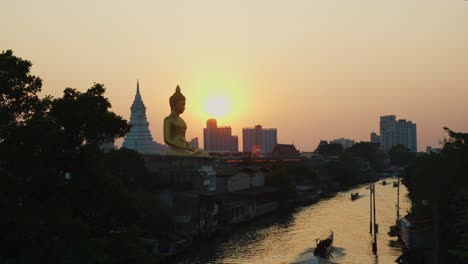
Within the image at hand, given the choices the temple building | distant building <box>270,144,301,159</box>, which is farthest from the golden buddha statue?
distant building <box>270,144,301,159</box>

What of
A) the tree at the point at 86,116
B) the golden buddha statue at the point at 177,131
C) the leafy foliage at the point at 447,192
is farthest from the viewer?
the golden buddha statue at the point at 177,131

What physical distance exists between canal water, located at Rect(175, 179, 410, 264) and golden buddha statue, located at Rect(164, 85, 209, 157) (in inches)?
388

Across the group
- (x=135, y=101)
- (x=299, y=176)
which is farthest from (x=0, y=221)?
(x=135, y=101)

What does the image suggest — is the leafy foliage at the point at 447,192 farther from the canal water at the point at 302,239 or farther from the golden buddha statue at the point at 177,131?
the golden buddha statue at the point at 177,131

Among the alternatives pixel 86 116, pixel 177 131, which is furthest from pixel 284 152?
pixel 86 116

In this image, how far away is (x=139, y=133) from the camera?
321 feet

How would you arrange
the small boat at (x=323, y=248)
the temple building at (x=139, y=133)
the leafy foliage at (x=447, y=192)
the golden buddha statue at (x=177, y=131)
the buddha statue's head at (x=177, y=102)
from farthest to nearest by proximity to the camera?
1. the temple building at (x=139, y=133)
2. the buddha statue's head at (x=177, y=102)
3. the golden buddha statue at (x=177, y=131)
4. the small boat at (x=323, y=248)
5. the leafy foliage at (x=447, y=192)

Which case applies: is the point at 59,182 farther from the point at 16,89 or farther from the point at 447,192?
the point at 447,192

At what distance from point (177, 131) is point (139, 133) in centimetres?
3753

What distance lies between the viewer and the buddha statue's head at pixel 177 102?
202ft

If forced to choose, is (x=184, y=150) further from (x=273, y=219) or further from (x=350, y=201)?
(x=350, y=201)

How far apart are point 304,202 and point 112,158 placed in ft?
113

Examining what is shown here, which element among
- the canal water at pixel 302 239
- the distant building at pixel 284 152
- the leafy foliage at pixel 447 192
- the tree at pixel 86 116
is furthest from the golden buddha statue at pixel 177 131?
the distant building at pixel 284 152

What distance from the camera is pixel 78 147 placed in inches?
810
